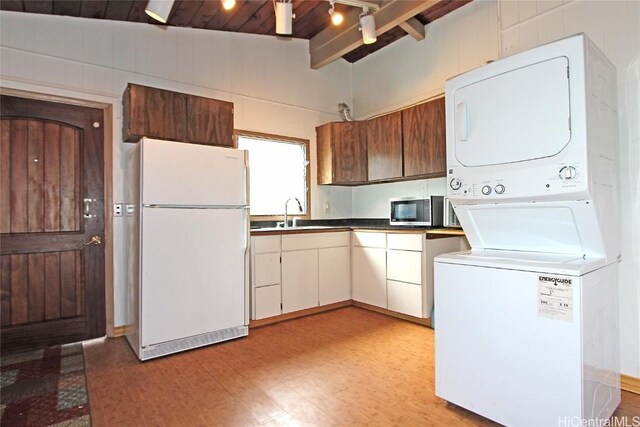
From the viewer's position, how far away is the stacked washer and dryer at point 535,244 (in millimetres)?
1485

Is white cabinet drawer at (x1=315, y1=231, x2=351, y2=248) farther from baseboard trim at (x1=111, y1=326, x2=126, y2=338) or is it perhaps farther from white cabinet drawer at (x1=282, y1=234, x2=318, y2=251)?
baseboard trim at (x1=111, y1=326, x2=126, y2=338)

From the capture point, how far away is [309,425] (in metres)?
1.77

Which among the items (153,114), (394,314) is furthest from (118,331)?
(394,314)

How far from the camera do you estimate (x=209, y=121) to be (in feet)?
10.7

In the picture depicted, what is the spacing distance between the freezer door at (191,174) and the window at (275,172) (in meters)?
0.97

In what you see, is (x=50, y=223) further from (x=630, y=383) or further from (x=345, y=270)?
(x=630, y=383)

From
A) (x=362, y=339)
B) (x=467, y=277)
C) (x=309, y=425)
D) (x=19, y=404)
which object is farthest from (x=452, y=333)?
(x=19, y=404)

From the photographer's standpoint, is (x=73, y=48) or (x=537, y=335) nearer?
(x=537, y=335)

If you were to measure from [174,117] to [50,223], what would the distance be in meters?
1.30

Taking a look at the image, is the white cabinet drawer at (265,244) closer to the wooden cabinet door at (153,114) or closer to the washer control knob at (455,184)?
the wooden cabinet door at (153,114)

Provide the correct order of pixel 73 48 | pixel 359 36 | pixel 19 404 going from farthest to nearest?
pixel 359 36 < pixel 73 48 < pixel 19 404

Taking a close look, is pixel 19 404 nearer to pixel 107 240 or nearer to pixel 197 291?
pixel 197 291

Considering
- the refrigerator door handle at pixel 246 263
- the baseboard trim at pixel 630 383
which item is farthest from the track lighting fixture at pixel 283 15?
the baseboard trim at pixel 630 383

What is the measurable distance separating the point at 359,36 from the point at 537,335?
3.23 m
